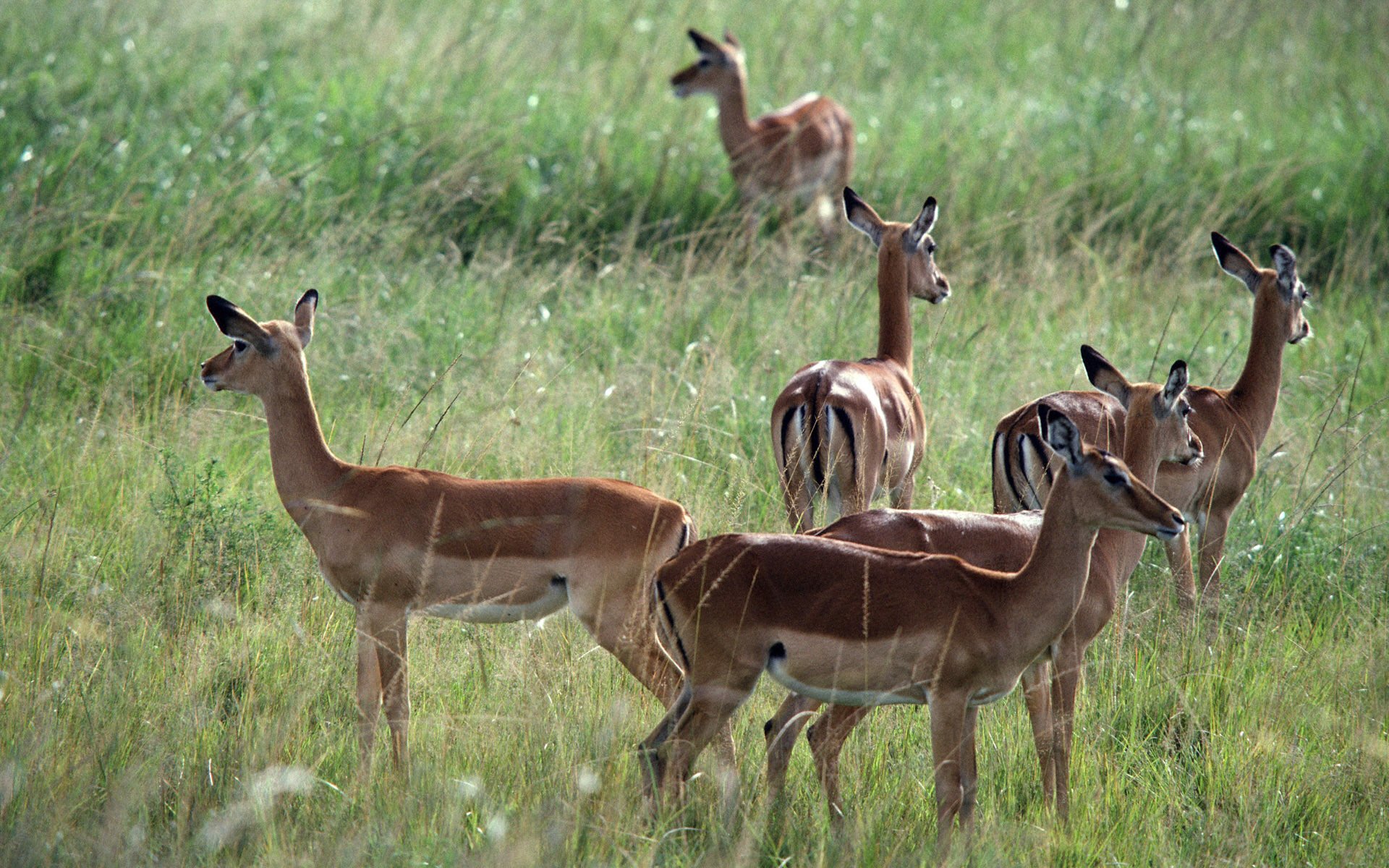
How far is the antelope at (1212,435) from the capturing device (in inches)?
186

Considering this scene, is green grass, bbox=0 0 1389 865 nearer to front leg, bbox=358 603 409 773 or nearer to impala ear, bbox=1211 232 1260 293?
front leg, bbox=358 603 409 773

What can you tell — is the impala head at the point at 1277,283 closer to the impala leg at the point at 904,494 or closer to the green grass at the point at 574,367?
the green grass at the point at 574,367

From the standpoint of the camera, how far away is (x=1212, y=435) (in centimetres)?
516

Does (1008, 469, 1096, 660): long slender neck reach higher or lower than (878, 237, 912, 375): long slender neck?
higher

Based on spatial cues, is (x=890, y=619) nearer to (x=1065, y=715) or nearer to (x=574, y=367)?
(x=1065, y=715)

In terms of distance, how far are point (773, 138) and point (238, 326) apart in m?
Result: 6.01

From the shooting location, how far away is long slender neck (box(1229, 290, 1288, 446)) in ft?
17.6

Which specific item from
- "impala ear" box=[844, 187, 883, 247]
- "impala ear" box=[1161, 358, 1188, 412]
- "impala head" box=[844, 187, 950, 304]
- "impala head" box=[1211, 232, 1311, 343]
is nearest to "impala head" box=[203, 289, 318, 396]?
"impala ear" box=[1161, 358, 1188, 412]

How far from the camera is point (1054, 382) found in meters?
6.41

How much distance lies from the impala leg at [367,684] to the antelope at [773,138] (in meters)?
5.44

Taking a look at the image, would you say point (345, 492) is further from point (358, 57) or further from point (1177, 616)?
point (358, 57)

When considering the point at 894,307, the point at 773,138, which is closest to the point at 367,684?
the point at 894,307

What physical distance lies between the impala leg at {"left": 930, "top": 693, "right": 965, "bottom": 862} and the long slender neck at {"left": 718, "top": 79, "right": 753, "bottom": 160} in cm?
646

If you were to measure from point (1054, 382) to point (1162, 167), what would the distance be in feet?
12.7
